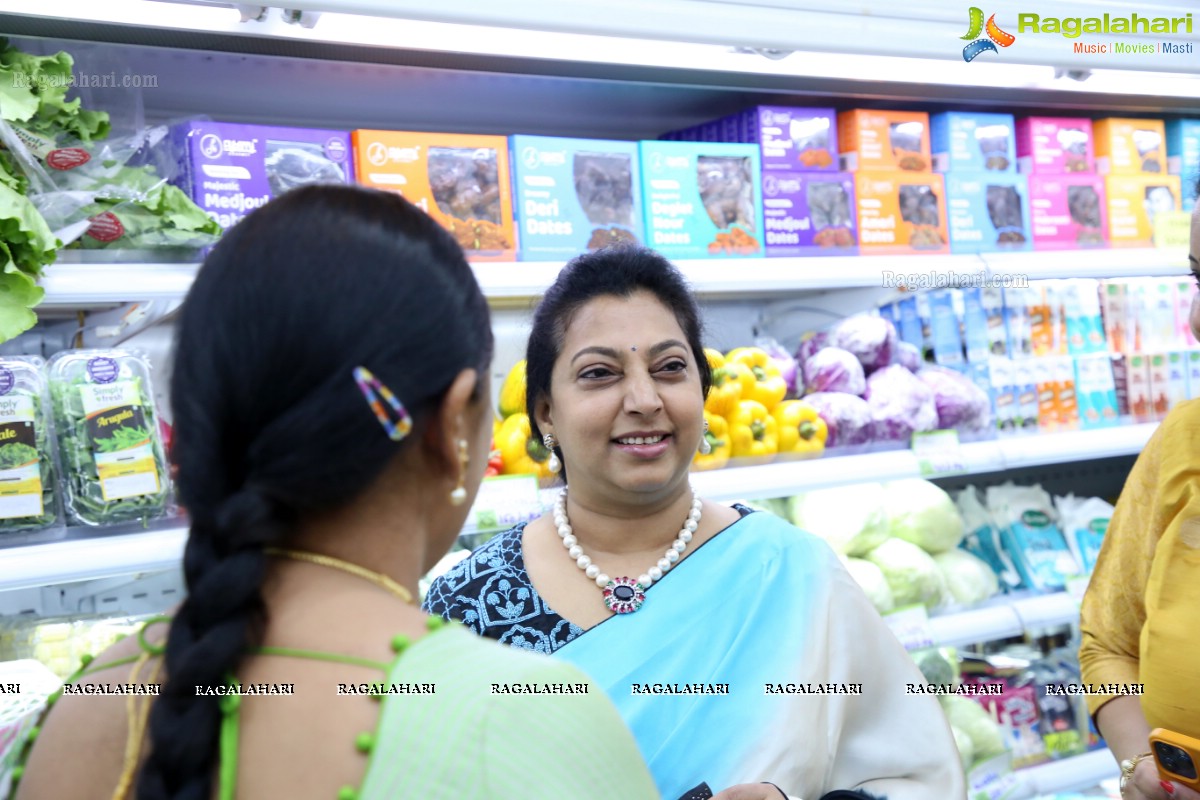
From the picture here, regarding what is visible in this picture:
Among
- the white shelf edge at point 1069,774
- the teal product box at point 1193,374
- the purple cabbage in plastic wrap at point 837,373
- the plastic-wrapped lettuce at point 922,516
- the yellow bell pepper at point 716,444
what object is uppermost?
the purple cabbage in plastic wrap at point 837,373

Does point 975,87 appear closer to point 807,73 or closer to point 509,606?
point 807,73

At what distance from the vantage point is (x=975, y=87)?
10.4 ft

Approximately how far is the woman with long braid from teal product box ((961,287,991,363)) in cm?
269

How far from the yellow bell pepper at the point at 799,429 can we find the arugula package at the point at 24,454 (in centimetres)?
176

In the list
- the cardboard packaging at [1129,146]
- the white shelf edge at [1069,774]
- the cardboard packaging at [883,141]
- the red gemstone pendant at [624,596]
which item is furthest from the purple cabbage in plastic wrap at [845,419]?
the red gemstone pendant at [624,596]

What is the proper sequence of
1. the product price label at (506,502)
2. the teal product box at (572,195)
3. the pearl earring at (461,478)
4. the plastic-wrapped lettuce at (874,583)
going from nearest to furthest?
1. the pearl earring at (461,478)
2. the product price label at (506,502)
3. the teal product box at (572,195)
4. the plastic-wrapped lettuce at (874,583)

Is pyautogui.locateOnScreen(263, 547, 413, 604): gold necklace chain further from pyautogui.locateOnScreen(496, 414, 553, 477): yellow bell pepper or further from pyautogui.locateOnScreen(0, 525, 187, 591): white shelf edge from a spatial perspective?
pyautogui.locateOnScreen(496, 414, 553, 477): yellow bell pepper

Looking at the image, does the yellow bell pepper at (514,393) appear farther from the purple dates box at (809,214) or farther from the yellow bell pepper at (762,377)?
the purple dates box at (809,214)

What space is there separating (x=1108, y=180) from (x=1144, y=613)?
1.97 metres

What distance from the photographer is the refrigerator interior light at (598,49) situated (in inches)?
80.5

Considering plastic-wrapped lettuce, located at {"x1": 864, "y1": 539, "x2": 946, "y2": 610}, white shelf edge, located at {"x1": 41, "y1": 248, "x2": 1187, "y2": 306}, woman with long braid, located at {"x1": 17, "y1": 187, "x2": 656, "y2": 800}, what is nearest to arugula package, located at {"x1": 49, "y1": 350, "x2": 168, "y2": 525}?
white shelf edge, located at {"x1": 41, "y1": 248, "x2": 1187, "y2": 306}

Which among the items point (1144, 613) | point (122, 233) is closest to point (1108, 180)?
point (1144, 613)

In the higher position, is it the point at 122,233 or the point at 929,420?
the point at 122,233

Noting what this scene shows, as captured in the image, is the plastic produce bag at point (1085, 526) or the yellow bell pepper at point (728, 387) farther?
the plastic produce bag at point (1085, 526)
